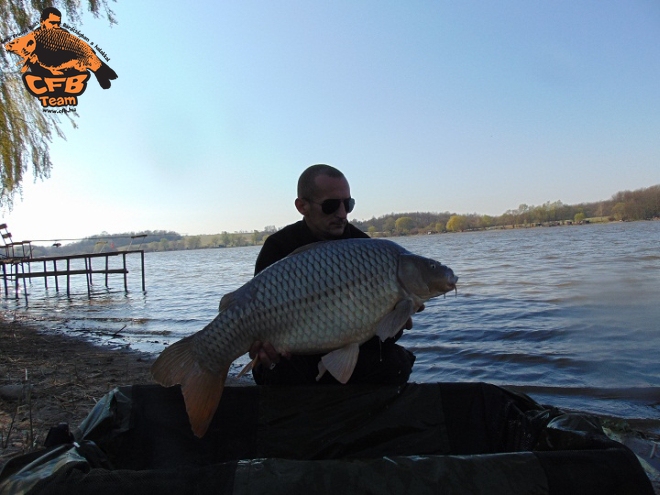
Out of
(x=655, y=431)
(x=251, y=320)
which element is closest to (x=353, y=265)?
(x=251, y=320)

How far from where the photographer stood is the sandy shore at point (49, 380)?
2686 mm

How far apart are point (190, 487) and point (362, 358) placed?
1.30 meters

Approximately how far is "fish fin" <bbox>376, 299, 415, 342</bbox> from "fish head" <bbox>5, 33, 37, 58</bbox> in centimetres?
867

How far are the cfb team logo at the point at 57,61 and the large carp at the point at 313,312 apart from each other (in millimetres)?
7312

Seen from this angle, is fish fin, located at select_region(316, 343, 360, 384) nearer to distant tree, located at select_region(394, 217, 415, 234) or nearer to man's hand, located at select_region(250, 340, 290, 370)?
man's hand, located at select_region(250, 340, 290, 370)

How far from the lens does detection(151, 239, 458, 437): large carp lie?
1.90 meters

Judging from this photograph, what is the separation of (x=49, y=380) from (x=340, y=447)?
10.2ft

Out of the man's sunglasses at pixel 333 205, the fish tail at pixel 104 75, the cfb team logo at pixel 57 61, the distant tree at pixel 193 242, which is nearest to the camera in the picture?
the man's sunglasses at pixel 333 205

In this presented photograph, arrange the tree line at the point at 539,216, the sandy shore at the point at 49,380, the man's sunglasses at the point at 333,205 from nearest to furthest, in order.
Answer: the man's sunglasses at the point at 333,205 < the sandy shore at the point at 49,380 < the tree line at the point at 539,216

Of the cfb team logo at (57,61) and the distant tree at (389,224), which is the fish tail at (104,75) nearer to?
the cfb team logo at (57,61)

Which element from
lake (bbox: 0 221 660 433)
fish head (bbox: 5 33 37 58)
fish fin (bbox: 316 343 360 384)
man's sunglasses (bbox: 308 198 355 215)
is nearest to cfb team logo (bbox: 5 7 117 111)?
fish head (bbox: 5 33 37 58)

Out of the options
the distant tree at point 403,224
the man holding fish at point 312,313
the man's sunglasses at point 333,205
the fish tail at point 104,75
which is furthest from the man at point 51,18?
the distant tree at point 403,224

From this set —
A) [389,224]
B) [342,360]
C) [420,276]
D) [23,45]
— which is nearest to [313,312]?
[342,360]

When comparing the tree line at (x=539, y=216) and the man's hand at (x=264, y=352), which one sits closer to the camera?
the man's hand at (x=264, y=352)
